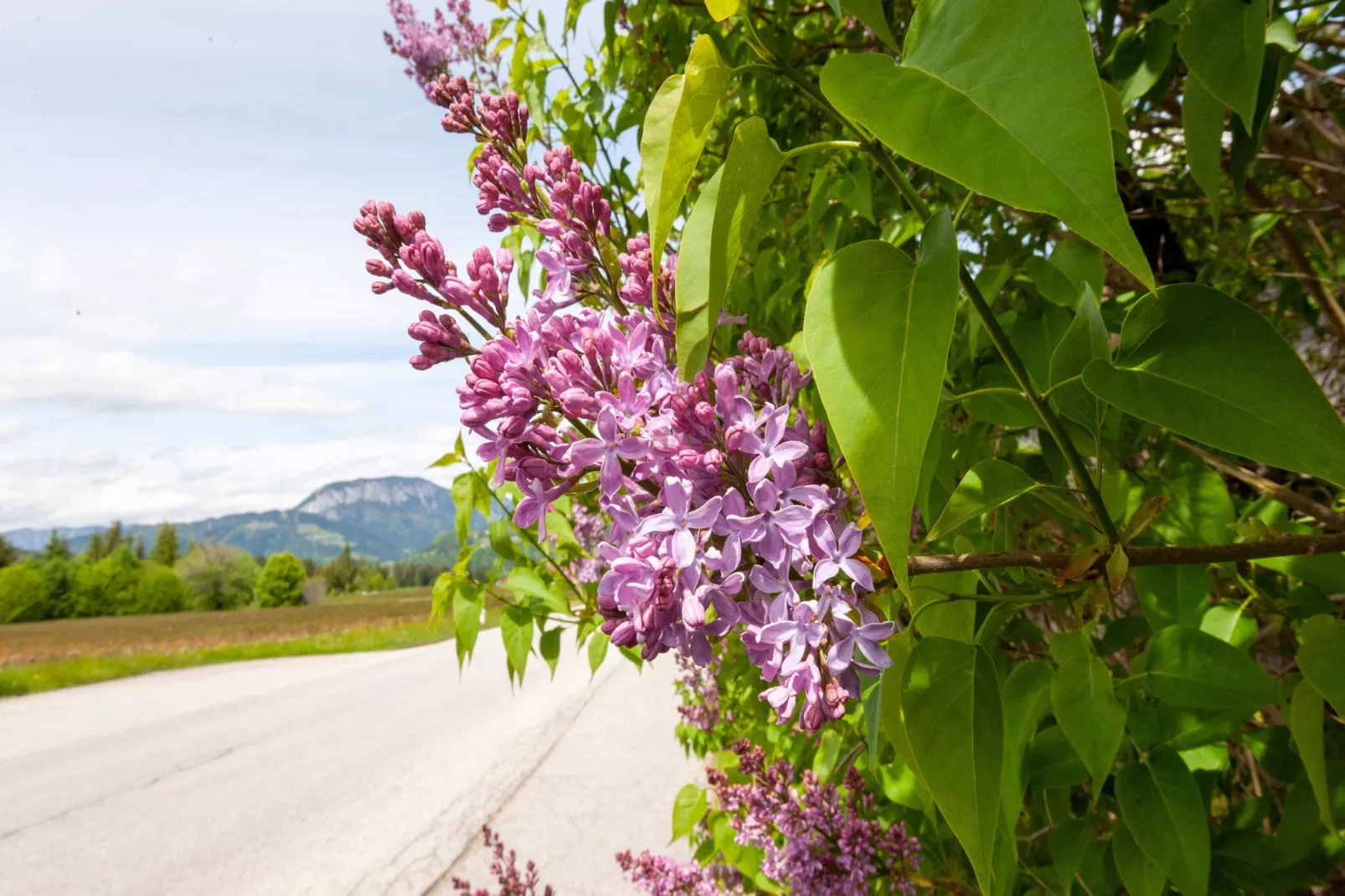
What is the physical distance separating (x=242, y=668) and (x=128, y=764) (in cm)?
889

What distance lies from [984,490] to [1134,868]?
0.62m

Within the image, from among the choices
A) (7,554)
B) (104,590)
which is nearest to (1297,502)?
(104,590)

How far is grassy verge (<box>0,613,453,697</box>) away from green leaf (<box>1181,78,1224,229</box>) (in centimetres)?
920

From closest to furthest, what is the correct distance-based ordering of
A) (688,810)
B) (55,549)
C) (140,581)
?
(688,810), (140,581), (55,549)

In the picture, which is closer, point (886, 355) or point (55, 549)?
point (886, 355)

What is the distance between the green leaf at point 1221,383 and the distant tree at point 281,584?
245 feet

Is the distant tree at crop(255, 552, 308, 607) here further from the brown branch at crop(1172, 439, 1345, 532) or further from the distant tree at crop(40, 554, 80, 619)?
the brown branch at crop(1172, 439, 1345, 532)

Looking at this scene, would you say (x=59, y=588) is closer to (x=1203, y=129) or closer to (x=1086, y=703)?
(x=1086, y=703)

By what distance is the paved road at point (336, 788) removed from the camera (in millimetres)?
4891

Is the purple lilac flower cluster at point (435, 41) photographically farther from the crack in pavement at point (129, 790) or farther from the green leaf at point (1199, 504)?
the crack in pavement at point (129, 790)

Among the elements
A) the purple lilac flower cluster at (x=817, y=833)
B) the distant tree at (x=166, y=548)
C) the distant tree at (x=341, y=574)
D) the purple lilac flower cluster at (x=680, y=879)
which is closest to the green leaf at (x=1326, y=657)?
the purple lilac flower cluster at (x=817, y=833)

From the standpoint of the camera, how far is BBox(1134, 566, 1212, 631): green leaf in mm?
913

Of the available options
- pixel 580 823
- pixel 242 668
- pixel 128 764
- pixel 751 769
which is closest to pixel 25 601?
pixel 242 668

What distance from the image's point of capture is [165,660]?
16688 mm
